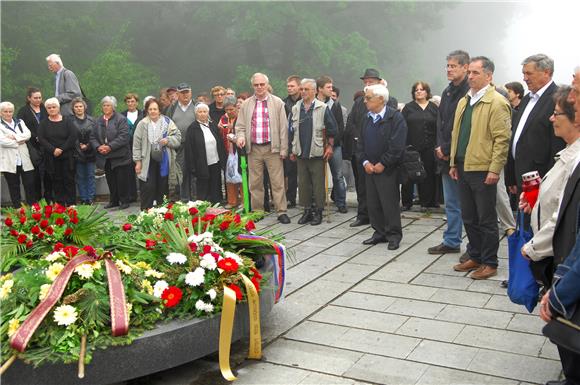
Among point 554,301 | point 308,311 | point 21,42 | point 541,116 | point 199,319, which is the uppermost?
point 21,42

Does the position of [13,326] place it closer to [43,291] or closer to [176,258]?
[43,291]

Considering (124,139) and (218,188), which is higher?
(124,139)

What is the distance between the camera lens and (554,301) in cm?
317

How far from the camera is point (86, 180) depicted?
11.5 m

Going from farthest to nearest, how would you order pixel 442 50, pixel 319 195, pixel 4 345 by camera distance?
pixel 442 50, pixel 319 195, pixel 4 345

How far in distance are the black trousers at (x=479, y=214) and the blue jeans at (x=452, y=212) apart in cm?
61

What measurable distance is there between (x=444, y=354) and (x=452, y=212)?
284 cm

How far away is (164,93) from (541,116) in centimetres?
841

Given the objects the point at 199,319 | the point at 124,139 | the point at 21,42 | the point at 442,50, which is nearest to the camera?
the point at 199,319

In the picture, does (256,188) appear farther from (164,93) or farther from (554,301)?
(554,301)

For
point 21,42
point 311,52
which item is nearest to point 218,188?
point 21,42

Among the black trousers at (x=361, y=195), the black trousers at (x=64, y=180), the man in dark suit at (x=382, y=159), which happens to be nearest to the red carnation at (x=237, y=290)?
the man in dark suit at (x=382, y=159)

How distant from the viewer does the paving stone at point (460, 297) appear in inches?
216

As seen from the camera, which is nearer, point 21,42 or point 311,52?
point 21,42
